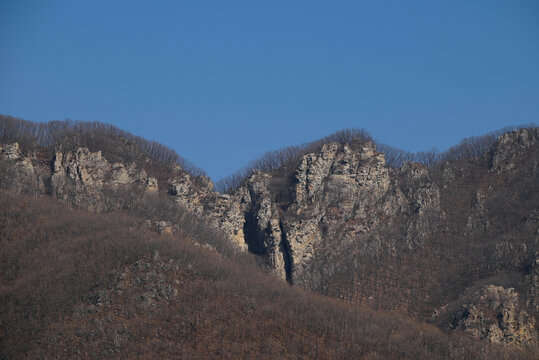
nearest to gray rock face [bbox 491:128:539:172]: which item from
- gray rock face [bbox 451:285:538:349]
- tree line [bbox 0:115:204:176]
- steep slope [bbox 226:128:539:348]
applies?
steep slope [bbox 226:128:539:348]

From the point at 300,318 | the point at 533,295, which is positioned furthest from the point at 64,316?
the point at 533,295

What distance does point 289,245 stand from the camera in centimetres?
13362

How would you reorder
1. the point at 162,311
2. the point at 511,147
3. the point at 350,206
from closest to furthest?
the point at 162,311 < the point at 350,206 < the point at 511,147

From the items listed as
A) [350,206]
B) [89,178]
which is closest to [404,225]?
[350,206]

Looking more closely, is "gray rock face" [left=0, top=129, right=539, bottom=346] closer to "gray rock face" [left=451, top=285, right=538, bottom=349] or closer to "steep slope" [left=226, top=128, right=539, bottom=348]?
"steep slope" [left=226, top=128, right=539, bottom=348]

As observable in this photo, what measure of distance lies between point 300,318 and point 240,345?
31.2ft

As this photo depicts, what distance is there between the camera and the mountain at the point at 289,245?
102 m

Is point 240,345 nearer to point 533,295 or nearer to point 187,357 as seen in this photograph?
point 187,357

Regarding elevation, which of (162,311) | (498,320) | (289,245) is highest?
(289,245)

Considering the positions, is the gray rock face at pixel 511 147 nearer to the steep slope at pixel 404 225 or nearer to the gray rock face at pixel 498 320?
the steep slope at pixel 404 225

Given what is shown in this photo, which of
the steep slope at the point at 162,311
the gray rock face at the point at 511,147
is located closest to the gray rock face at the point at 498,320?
the steep slope at the point at 162,311

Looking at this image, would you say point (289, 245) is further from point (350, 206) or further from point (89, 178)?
point (89, 178)

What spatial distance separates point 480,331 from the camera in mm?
106812

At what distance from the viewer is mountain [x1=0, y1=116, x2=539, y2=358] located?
334ft
